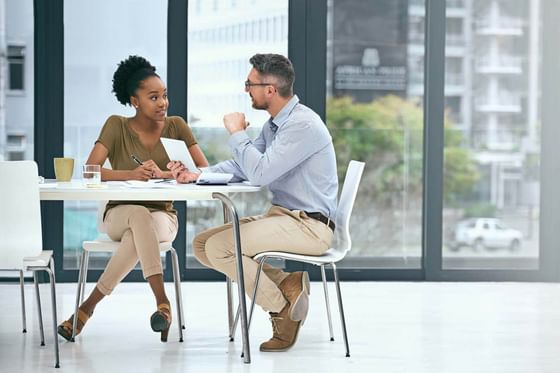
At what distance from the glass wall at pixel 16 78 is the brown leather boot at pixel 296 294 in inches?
104

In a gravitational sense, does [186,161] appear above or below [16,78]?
below

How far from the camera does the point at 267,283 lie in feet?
12.8

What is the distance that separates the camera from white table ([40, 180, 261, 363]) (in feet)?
11.8

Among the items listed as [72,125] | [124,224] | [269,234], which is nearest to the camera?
[269,234]

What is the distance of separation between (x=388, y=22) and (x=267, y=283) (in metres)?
2.82

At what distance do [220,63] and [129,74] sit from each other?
166 cm

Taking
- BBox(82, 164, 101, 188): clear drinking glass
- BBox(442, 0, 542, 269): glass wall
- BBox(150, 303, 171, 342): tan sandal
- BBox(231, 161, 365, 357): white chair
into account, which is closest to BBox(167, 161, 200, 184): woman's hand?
BBox(82, 164, 101, 188): clear drinking glass

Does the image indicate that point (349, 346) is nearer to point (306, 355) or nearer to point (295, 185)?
point (306, 355)

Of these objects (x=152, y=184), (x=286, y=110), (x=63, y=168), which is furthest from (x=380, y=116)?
(x=63, y=168)

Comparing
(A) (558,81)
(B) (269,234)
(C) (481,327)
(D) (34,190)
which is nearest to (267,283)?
(B) (269,234)

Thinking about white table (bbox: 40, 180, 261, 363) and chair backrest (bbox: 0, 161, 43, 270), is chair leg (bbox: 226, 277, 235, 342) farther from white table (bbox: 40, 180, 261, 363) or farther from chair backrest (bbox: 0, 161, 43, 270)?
chair backrest (bbox: 0, 161, 43, 270)

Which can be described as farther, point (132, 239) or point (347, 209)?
point (132, 239)

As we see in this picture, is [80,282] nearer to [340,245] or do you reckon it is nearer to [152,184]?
[152,184]

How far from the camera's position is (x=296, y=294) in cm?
395
